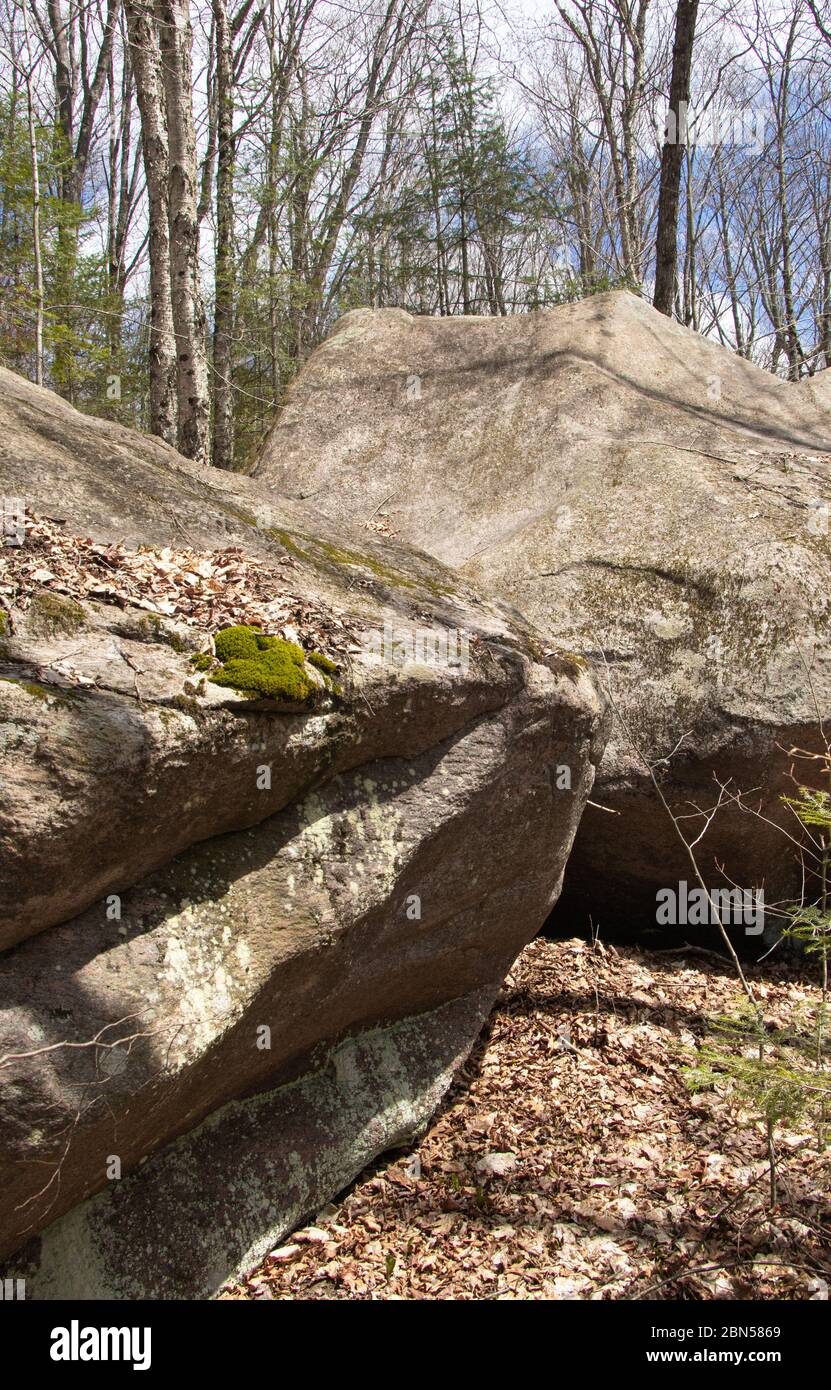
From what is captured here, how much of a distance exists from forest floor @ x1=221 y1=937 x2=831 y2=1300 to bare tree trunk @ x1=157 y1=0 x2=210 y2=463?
7053 millimetres

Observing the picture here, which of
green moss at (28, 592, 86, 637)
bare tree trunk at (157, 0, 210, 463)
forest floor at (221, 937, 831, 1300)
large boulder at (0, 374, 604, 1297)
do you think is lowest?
forest floor at (221, 937, 831, 1300)

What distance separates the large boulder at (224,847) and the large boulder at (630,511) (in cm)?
107

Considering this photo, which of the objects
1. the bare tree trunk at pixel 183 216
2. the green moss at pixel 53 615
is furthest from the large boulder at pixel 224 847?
the bare tree trunk at pixel 183 216

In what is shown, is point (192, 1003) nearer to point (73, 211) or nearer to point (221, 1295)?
point (221, 1295)

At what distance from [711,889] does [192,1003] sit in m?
4.19

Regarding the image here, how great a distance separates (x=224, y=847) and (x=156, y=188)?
358 inches

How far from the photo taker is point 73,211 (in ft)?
50.1

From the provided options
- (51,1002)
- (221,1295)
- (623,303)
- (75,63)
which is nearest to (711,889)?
(221,1295)

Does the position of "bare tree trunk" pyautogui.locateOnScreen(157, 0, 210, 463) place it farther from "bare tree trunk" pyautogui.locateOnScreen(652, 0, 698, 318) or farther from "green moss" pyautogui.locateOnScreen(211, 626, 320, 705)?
"green moss" pyautogui.locateOnScreen(211, 626, 320, 705)

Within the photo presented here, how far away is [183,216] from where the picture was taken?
32.3 ft

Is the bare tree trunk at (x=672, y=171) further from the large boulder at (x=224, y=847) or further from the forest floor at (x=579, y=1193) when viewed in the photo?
the forest floor at (x=579, y=1193)

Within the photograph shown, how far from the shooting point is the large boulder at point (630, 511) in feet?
20.4

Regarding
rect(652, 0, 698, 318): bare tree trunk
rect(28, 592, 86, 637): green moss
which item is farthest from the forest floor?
rect(652, 0, 698, 318): bare tree trunk

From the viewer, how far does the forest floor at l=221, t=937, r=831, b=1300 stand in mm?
3896
